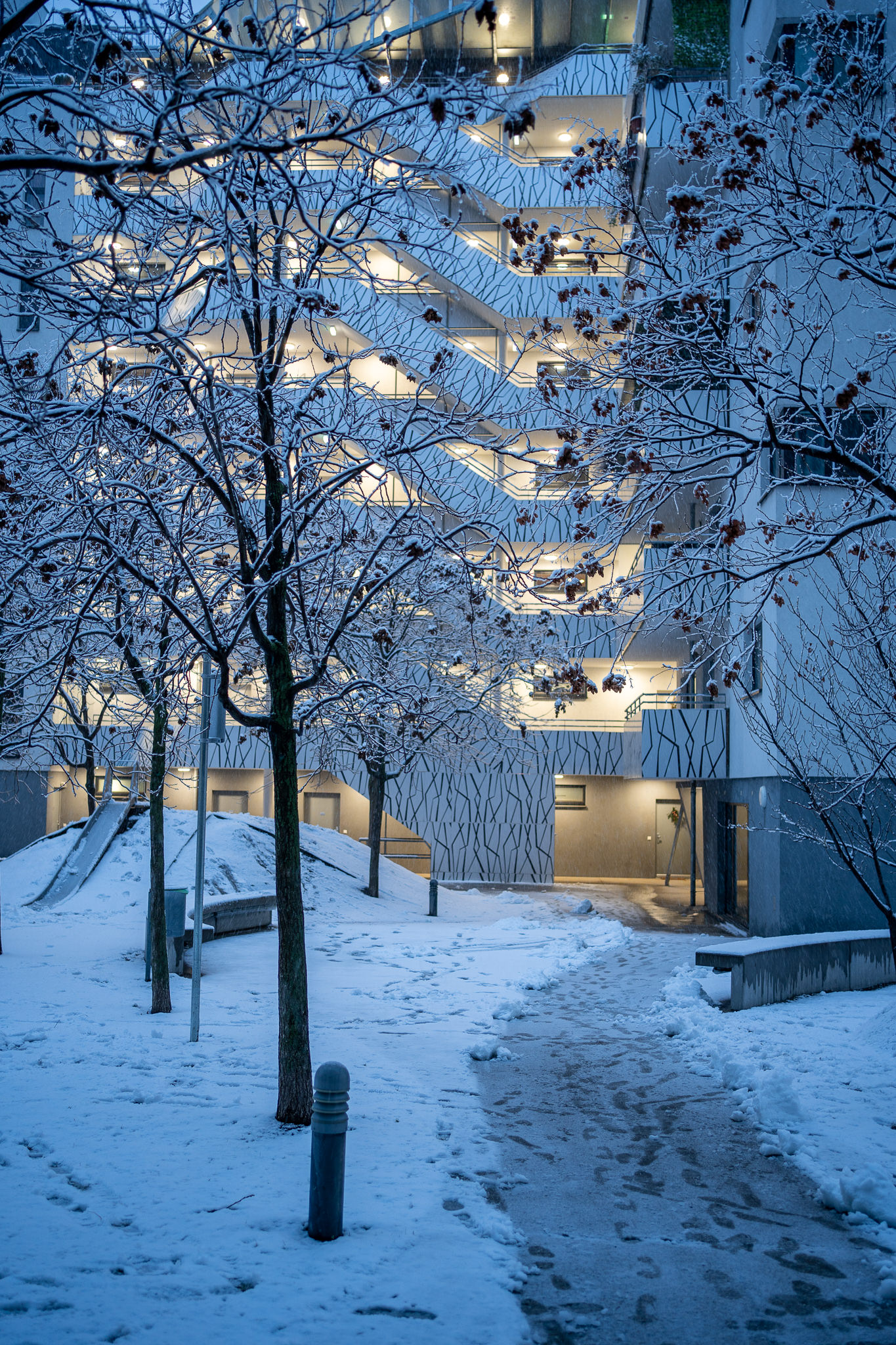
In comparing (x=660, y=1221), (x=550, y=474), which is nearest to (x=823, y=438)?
(x=550, y=474)

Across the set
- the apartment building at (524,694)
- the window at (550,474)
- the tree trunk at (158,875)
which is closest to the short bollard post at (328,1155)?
the window at (550,474)

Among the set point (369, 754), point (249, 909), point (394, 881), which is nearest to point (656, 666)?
point (394, 881)

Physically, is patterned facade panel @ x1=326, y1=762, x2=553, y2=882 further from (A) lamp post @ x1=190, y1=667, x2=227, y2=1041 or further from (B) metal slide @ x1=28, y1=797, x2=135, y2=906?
(A) lamp post @ x1=190, y1=667, x2=227, y2=1041

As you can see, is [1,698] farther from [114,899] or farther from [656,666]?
[656,666]

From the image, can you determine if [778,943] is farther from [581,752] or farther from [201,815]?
[581,752]

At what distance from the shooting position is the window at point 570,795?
3412 cm

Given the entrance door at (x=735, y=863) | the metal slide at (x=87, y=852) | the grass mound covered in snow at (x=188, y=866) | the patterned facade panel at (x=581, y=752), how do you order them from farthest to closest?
1. the patterned facade panel at (x=581, y=752)
2. the entrance door at (x=735, y=863)
3. the metal slide at (x=87, y=852)
4. the grass mound covered in snow at (x=188, y=866)

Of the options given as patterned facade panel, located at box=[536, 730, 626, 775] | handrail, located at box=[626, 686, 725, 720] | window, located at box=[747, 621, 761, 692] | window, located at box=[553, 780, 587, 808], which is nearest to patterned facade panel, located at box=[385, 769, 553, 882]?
patterned facade panel, located at box=[536, 730, 626, 775]

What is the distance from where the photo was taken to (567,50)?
35.3 m

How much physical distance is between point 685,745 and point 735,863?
116 inches

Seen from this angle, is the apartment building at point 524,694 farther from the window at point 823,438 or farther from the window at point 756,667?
the window at point 823,438

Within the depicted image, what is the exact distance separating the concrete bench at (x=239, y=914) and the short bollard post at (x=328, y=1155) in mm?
9715

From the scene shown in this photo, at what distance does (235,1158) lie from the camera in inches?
236

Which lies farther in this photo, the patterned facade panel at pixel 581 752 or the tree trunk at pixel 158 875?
the patterned facade panel at pixel 581 752
